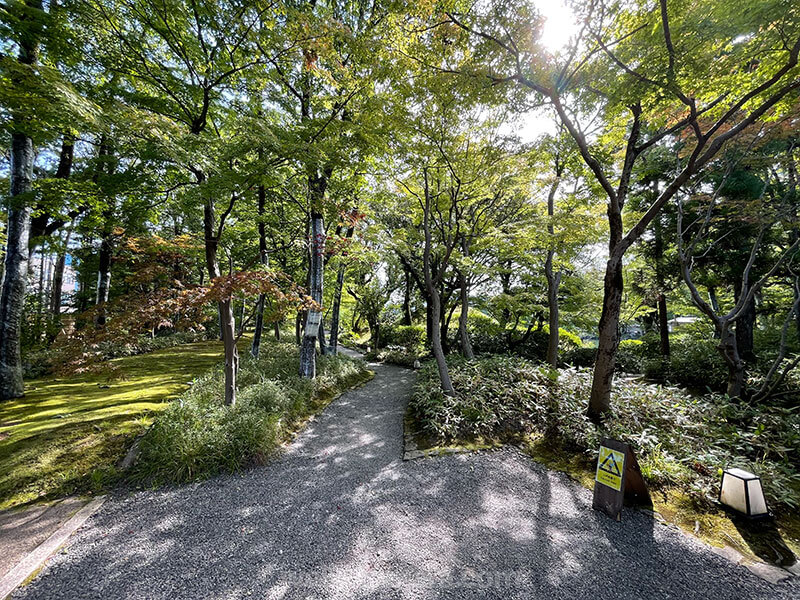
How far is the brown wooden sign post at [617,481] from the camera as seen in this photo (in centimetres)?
280

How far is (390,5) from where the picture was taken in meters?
3.62

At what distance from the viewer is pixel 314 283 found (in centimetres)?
630

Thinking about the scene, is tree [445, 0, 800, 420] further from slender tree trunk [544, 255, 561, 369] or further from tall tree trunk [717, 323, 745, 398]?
slender tree trunk [544, 255, 561, 369]

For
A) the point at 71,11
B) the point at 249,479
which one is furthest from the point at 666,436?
the point at 71,11

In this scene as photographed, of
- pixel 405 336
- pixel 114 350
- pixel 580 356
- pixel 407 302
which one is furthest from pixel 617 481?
pixel 407 302

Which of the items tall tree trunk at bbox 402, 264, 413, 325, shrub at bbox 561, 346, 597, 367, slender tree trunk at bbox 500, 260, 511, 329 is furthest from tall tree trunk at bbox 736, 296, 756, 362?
tall tree trunk at bbox 402, 264, 413, 325

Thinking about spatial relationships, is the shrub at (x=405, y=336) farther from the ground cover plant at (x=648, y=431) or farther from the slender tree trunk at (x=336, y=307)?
the ground cover plant at (x=648, y=431)

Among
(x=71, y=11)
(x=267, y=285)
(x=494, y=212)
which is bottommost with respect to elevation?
(x=267, y=285)

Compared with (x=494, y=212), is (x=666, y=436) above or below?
below

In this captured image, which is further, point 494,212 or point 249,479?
point 494,212

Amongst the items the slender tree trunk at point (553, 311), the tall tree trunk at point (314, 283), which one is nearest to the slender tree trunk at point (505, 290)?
the slender tree trunk at point (553, 311)

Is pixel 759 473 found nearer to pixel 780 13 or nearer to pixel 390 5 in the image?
pixel 780 13

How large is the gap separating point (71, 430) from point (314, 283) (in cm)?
415

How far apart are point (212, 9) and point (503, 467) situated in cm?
710
